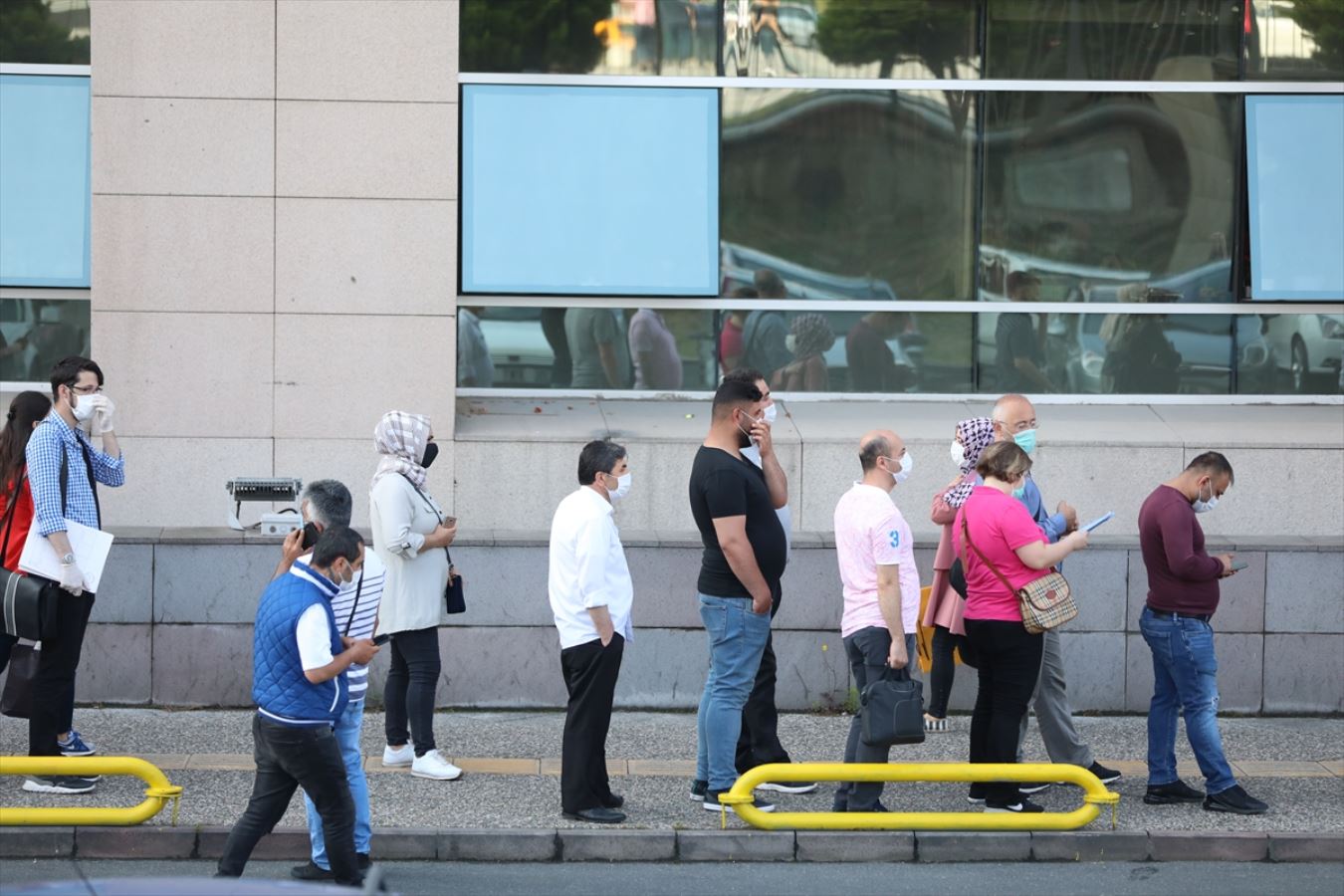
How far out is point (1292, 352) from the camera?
1202 cm

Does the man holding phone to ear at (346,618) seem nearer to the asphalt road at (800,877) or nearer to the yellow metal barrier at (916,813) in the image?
the asphalt road at (800,877)

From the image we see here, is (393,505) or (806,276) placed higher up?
(806,276)

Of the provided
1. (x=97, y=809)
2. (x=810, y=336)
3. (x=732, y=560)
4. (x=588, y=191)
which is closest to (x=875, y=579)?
(x=732, y=560)

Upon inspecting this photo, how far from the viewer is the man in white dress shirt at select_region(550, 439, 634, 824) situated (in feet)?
24.4

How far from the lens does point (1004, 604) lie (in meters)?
7.59

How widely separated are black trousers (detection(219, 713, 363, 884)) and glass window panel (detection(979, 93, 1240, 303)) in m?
6.96

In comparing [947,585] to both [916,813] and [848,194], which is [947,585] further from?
[848,194]

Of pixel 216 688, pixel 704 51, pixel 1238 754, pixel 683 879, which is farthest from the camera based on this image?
pixel 704 51

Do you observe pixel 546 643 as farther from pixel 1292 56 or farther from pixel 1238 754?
pixel 1292 56

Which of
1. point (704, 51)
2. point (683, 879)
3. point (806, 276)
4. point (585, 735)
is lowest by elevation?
point (683, 879)

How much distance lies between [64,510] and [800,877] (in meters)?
3.84

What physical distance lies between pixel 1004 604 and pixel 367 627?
291 cm

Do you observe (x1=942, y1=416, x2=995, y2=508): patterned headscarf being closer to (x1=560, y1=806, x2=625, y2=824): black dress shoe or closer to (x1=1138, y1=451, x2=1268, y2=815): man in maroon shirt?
(x1=1138, y1=451, x2=1268, y2=815): man in maroon shirt

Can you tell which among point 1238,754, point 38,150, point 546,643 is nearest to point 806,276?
point 546,643
